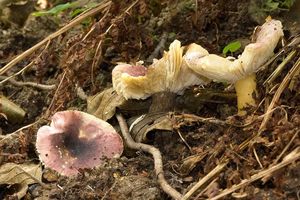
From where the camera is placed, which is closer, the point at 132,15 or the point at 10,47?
the point at 132,15

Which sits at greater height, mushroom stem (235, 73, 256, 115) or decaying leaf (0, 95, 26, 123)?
mushroom stem (235, 73, 256, 115)

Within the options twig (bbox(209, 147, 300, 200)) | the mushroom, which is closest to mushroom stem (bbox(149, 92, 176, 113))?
the mushroom

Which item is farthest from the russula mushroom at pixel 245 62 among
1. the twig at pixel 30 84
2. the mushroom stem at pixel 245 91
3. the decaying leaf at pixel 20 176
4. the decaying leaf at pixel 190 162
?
the twig at pixel 30 84

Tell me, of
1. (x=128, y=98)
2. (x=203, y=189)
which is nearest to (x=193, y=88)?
(x=128, y=98)

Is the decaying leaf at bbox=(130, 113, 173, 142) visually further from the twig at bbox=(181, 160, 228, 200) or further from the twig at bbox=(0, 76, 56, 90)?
the twig at bbox=(0, 76, 56, 90)

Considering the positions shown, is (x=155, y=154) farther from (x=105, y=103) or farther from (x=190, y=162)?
(x=105, y=103)

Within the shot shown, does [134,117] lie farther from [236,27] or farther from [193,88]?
[236,27]

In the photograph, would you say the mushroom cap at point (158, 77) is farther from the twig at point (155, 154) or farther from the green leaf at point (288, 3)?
the green leaf at point (288, 3)
